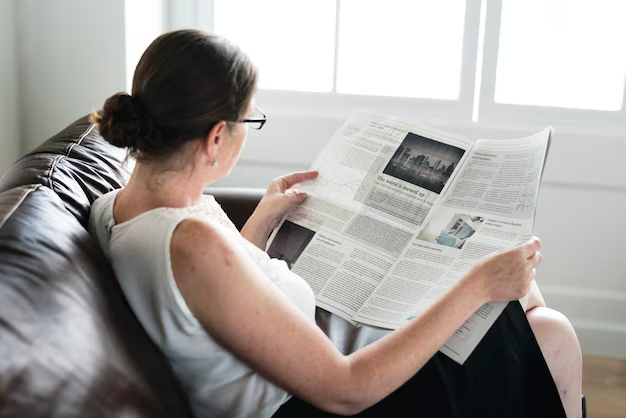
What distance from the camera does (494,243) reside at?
46.7 inches

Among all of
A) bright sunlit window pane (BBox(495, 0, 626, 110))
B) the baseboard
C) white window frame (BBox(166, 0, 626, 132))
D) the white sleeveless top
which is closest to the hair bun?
the white sleeveless top

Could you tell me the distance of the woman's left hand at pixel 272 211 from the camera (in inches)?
57.9

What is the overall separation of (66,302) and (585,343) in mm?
1976

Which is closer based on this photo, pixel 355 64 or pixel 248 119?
pixel 248 119

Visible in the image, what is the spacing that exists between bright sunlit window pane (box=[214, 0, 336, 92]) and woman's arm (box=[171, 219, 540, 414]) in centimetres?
156

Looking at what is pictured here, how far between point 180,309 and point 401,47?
5.37 ft

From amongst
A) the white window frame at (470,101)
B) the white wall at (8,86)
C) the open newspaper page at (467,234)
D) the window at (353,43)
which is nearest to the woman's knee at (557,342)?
the open newspaper page at (467,234)

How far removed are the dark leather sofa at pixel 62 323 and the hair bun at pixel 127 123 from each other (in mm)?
145

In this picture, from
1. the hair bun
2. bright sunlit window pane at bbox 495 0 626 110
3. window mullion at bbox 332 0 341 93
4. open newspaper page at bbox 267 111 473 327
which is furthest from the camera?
window mullion at bbox 332 0 341 93

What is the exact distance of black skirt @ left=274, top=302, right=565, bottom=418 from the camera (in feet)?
3.80

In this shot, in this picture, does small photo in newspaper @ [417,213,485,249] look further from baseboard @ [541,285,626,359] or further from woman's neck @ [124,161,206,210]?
baseboard @ [541,285,626,359]

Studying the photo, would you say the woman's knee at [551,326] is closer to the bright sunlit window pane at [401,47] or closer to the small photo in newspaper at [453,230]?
the small photo in newspaper at [453,230]

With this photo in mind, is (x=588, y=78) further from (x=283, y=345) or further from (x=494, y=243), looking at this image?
(x=283, y=345)

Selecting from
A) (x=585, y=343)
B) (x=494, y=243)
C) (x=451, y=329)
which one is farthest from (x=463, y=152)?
(x=585, y=343)
